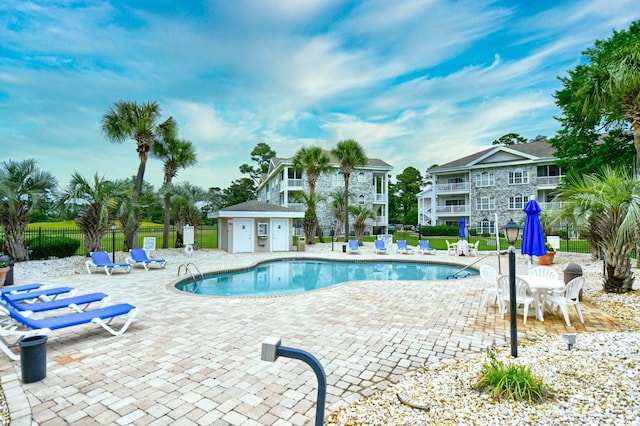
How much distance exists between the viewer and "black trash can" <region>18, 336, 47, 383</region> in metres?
3.40

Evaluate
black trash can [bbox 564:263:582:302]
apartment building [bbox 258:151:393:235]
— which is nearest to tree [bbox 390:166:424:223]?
apartment building [bbox 258:151:393:235]

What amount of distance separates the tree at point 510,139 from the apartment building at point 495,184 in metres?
23.2

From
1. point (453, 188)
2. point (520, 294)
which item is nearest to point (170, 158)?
point (520, 294)

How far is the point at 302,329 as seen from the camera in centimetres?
525

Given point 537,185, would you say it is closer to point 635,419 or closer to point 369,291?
point 369,291

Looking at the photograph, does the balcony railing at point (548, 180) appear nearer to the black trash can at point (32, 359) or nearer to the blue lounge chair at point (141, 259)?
the blue lounge chair at point (141, 259)

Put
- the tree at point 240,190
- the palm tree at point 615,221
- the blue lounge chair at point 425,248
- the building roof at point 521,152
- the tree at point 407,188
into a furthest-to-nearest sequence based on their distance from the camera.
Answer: the tree at point 407,188 < the tree at point 240,190 < the building roof at point 521,152 < the blue lounge chair at point 425,248 < the palm tree at point 615,221

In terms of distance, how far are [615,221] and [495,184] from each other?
26.4 meters

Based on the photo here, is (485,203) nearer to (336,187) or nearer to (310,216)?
(336,187)

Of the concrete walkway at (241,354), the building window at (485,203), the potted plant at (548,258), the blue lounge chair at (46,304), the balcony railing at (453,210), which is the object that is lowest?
the concrete walkway at (241,354)

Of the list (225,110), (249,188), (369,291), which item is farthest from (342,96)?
(249,188)

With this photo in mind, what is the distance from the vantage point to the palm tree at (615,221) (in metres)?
7.00

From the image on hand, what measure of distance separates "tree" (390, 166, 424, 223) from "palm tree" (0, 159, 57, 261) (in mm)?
45595

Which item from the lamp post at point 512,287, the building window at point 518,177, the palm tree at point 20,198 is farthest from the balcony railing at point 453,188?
the palm tree at point 20,198
